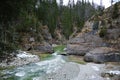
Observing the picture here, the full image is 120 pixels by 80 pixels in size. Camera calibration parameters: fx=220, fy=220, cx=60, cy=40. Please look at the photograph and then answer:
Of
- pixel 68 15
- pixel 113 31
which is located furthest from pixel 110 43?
pixel 68 15

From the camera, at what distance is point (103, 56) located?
34312 mm

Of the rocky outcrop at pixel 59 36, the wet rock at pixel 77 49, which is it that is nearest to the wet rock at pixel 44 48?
the wet rock at pixel 77 49

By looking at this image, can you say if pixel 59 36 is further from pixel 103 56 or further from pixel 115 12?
pixel 103 56

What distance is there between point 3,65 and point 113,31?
20.4 m

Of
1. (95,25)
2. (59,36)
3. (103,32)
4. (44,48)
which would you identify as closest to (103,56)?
(103,32)

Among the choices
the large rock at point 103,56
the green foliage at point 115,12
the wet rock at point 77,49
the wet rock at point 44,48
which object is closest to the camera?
the large rock at point 103,56

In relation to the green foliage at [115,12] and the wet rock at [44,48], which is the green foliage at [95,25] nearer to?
the green foliage at [115,12]

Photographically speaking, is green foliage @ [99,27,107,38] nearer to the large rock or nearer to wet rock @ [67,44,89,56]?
wet rock @ [67,44,89,56]

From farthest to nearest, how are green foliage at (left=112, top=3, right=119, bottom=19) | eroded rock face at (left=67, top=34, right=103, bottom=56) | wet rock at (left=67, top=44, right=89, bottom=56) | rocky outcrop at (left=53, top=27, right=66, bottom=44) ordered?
rocky outcrop at (left=53, top=27, right=66, bottom=44), wet rock at (left=67, top=44, right=89, bottom=56), eroded rock face at (left=67, top=34, right=103, bottom=56), green foliage at (left=112, top=3, right=119, bottom=19)

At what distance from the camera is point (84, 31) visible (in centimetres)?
4444

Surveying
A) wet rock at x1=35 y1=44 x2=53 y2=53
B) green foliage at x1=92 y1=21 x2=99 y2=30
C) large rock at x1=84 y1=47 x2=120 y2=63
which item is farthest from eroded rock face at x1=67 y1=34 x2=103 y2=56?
wet rock at x1=35 y1=44 x2=53 y2=53

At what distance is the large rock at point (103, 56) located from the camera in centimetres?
3391

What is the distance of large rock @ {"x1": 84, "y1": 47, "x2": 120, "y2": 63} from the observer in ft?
111

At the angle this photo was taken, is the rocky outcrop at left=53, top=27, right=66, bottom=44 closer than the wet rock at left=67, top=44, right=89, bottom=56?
No
